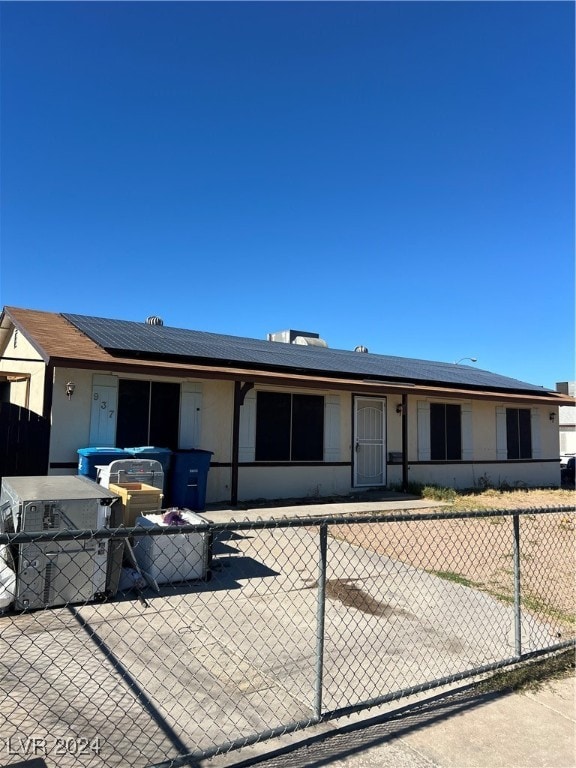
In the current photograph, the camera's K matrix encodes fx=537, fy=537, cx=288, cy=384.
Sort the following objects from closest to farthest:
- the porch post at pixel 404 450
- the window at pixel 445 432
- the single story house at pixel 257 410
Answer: the single story house at pixel 257 410
the porch post at pixel 404 450
the window at pixel 445 432

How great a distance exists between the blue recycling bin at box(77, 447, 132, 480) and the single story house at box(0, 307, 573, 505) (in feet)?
2.37

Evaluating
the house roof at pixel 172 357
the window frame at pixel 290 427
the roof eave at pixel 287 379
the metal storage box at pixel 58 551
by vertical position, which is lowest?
the metal storage box at pixel 58 551

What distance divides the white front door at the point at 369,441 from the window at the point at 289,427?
3.71 feet

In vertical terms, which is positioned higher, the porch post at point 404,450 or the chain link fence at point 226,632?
the porch post at point 404,450

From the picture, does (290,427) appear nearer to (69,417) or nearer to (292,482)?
(292,482)

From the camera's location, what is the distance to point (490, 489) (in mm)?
14859


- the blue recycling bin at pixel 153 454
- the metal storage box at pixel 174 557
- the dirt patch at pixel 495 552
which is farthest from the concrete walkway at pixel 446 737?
the blue recycling bin at pixel 153 454

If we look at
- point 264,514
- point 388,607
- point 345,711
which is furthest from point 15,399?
point 345,711

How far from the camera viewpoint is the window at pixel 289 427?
11.7m

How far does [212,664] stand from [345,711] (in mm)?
1176

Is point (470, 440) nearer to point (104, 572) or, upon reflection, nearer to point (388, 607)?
point (388, 607)

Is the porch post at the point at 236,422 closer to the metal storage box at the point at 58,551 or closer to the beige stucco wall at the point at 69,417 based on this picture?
the beige stucco wall at the point at 69,417

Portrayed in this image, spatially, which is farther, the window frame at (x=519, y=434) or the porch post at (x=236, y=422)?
the window frame at (x=519, y=434)

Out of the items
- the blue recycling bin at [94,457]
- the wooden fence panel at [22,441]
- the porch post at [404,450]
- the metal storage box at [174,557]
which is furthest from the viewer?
the porch post at [404,450]
